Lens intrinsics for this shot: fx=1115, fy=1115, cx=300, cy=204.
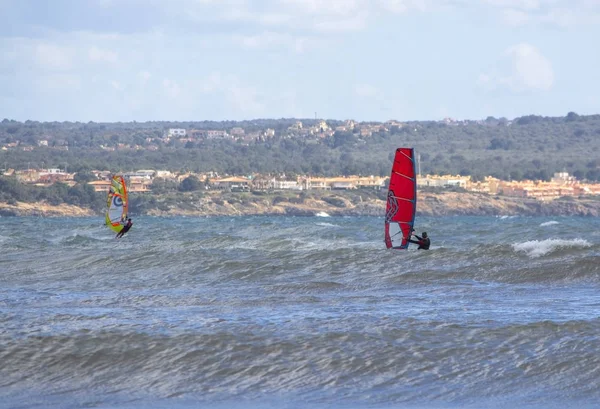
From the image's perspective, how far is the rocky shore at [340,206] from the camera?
109 m

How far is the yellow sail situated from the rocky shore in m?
72.1

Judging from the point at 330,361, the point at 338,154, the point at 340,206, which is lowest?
the point at 340,206

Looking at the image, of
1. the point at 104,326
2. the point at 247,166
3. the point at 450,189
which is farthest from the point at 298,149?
the point at 104,326

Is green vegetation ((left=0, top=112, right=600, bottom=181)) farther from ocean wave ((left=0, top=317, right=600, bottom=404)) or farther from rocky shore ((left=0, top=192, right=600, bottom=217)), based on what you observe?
ocean wave ((left=0, top=317, right=600, bottom=404))

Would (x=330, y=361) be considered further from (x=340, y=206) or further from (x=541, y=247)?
(x=340, y=206)

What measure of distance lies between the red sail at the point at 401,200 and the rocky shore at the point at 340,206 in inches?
3442

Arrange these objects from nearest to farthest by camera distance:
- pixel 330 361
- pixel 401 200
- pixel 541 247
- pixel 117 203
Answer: pixel 330 361, pixel 401 200, pixel 541 247, pixel 117 203

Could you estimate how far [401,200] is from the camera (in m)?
19.9

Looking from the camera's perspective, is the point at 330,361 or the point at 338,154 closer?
the point at 330,361

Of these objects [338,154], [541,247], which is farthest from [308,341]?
[338,154]

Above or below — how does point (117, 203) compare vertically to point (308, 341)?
above

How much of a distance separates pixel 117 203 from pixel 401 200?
52.1 feet

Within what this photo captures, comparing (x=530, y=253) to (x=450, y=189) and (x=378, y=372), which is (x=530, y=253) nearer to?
(x=378, y=372)

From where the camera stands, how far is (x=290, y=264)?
2269cm
